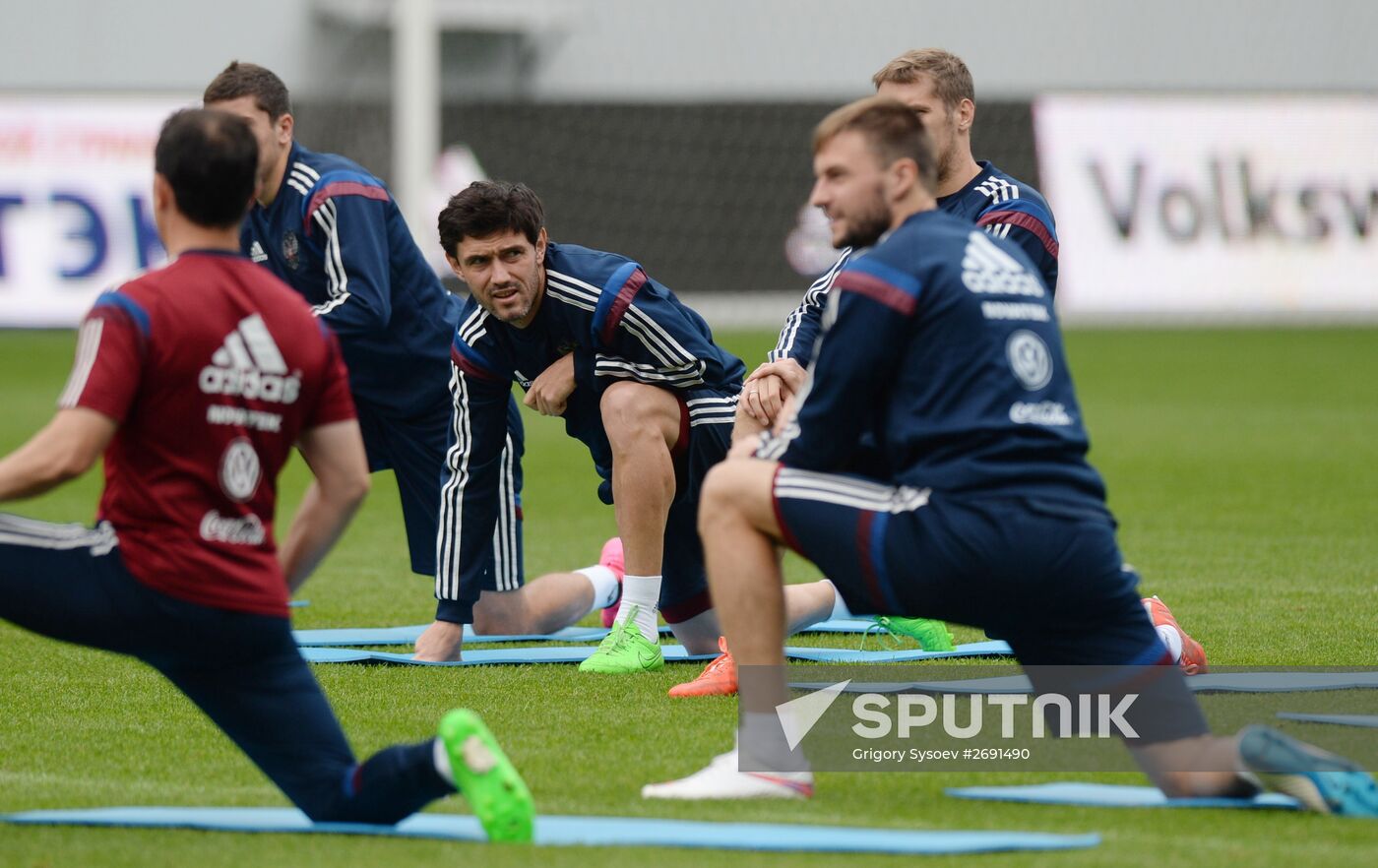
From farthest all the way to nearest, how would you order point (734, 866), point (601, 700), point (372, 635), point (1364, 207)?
point (1364, 207) → point (372, 635) → point (601, 700) → point (734, 866)

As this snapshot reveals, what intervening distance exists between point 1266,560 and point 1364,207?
51.1ft

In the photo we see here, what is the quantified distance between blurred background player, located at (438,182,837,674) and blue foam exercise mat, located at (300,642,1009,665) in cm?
13

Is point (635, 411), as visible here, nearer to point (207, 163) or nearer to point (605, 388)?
point (605, 388)

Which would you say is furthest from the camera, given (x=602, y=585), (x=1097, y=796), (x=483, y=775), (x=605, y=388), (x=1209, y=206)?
(x=1209, y=206)

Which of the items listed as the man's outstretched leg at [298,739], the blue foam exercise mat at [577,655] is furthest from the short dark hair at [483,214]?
the man's outstretched leg at [298,739]

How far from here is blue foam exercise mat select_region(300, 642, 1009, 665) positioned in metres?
6.25

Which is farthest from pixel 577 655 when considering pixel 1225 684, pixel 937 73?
pixel 937 73

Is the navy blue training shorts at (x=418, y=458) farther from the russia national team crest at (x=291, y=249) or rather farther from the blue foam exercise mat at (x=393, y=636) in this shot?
the russia national team crest at (x=291, y=249)

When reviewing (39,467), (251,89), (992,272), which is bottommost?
(39,467)

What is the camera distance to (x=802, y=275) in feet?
74.7

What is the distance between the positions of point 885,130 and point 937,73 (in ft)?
6.76

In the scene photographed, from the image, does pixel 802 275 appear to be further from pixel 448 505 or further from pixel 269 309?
pixel 269 309

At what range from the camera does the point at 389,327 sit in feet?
22.6

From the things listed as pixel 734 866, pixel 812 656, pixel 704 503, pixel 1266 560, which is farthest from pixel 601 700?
pixel 1266 560
